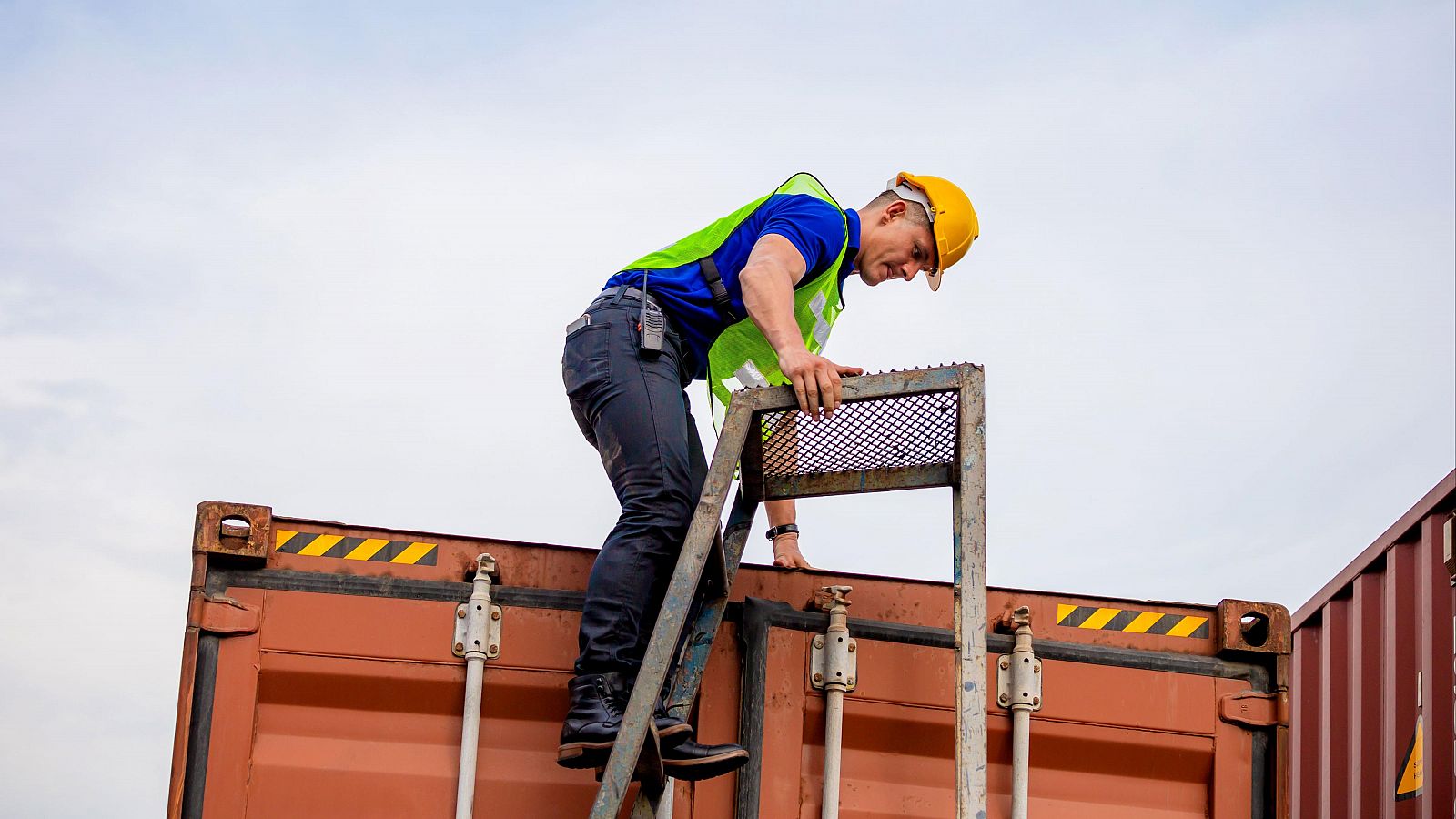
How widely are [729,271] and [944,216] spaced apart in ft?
1.95

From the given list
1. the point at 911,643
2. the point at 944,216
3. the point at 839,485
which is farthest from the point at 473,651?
the point at 944,216

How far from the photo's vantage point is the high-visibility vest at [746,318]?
13.7 feet

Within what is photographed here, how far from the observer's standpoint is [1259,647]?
4137 mm

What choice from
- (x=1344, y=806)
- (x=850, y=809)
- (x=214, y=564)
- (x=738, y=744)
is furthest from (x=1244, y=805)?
(x=1344, y=806)

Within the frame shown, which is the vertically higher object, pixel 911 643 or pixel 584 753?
pixel 911 643

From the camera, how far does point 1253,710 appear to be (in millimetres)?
4105

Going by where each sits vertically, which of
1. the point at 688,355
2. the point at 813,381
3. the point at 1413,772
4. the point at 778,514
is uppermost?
the point at 688,355

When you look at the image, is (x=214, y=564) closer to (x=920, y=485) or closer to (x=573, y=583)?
(x=573, y=583)

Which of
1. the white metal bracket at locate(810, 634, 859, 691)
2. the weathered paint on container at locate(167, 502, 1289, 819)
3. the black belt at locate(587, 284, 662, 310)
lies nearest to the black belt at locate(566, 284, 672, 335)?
the black belt at locate(587, 284, 662, 310)

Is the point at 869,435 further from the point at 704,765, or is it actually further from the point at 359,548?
the point at 359,548

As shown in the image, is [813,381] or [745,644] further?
[745,644]

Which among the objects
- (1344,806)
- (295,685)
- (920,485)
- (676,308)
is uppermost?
(676,308)

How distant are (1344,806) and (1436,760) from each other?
1134 mm

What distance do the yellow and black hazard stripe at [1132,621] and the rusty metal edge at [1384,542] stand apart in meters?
2.03
